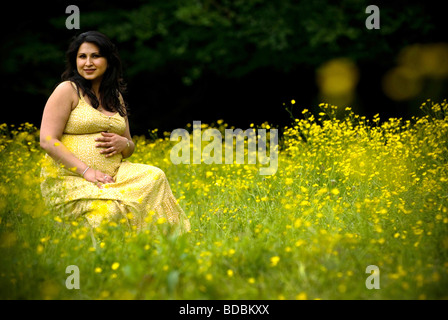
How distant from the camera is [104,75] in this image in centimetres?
376

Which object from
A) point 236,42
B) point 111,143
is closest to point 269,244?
point 111,143

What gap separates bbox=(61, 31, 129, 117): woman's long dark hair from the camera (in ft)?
11.8

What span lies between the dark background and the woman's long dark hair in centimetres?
528

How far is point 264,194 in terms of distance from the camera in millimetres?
4332

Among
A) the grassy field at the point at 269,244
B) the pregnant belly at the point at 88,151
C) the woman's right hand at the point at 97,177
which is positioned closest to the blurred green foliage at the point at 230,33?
the grassy field at the point at 269,244

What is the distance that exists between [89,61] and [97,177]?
0.84 m

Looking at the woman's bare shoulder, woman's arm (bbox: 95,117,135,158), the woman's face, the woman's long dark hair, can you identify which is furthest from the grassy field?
the woman's face

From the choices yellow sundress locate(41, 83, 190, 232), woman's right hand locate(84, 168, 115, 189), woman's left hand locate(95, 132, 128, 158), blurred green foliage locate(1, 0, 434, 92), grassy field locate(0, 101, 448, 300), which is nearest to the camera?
grassy field locate(0, 101, 448, 300)

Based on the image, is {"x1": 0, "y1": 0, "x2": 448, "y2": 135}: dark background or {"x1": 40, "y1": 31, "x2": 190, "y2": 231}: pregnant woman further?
{"x1": 0, "y1": 0, "x2": 448, "y2": 135}: dark background

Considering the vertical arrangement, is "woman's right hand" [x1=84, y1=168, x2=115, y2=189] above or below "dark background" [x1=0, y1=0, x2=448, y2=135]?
below

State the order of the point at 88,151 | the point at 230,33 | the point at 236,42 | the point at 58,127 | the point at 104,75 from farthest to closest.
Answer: the point at 236,42 → the point at 230,33 → the point at 104,75 → the point at 88,151 → the point at 58,127

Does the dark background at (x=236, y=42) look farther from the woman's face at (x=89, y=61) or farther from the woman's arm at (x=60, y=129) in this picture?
the woman's arm at (x=60, y=129)

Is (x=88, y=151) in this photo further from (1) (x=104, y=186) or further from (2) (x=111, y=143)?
(1) (x=104, y=186)

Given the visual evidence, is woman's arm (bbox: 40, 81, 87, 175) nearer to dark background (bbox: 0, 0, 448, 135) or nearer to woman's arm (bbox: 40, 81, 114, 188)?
woman's arm (bbox: 40, 81, 114, 188)
